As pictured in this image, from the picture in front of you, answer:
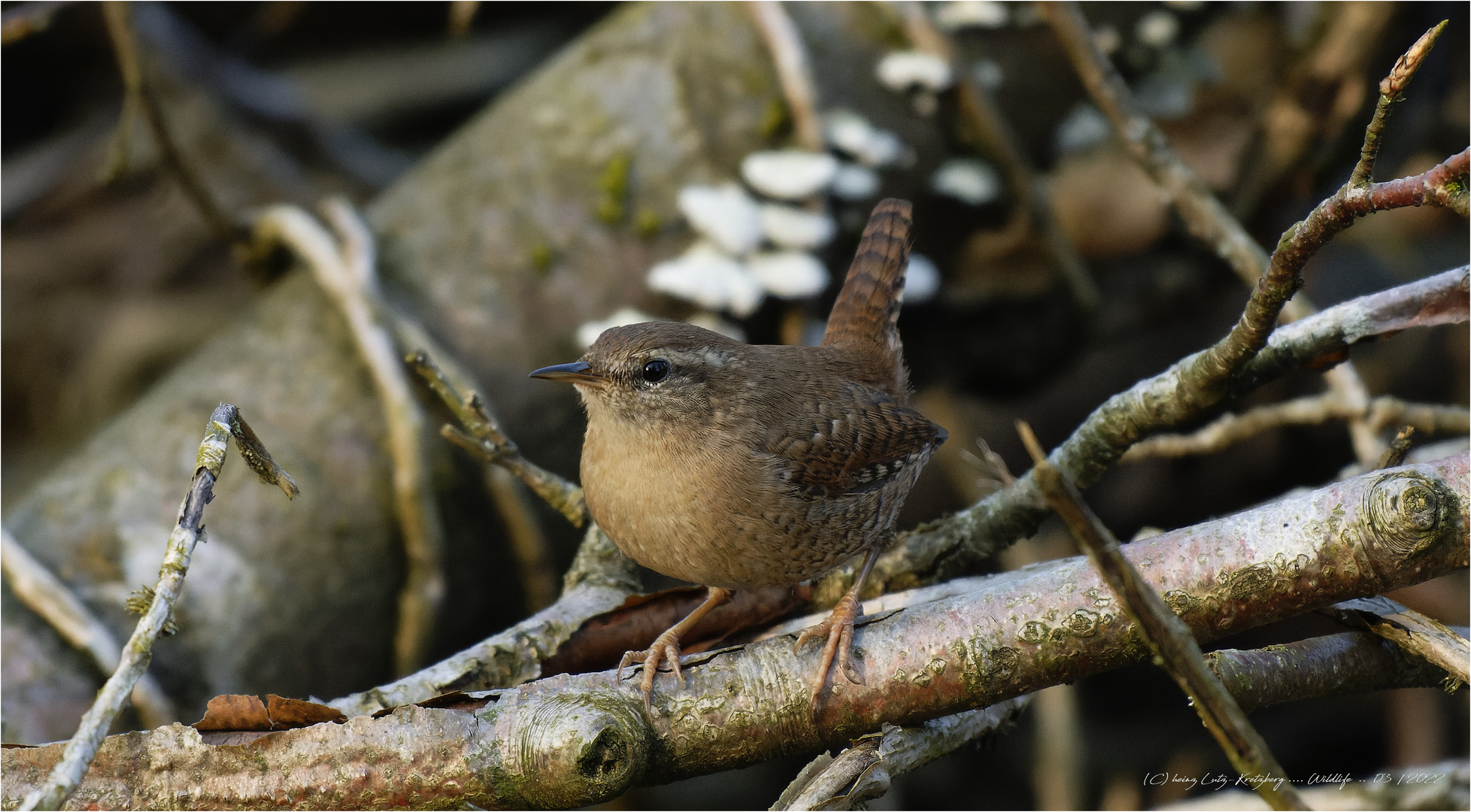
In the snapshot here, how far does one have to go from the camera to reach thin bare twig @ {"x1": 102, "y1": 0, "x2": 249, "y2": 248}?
3.27 m

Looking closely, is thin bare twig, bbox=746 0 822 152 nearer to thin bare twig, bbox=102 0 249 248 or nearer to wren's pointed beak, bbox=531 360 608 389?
wren's pointed beak, bbox=531 360 608 389

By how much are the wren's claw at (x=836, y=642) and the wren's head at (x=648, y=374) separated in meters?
0.60

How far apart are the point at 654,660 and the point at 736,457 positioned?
516 millimetres

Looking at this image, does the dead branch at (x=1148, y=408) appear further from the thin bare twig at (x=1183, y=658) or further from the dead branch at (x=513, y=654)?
the thin bare twig at (x=1183, y=658)

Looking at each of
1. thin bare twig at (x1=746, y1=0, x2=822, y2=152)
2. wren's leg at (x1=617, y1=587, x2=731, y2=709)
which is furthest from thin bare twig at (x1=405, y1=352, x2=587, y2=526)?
thin bare twig at (x1=746, y1=0, x2=822, y2=152)

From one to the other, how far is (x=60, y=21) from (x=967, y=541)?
182 inches

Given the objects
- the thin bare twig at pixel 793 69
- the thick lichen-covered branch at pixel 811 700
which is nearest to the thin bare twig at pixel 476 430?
the thick lichen-covered branch at pixel 811 700

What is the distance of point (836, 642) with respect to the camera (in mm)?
1848

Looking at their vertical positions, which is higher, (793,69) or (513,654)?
(793,69)

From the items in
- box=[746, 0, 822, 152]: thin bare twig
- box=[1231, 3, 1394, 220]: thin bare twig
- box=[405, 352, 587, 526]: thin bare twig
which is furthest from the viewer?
box=[1231, 3, 1394, 220]: thin bare twig

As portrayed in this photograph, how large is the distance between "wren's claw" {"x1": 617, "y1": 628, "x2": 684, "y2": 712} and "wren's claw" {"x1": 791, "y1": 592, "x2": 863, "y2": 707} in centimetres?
22

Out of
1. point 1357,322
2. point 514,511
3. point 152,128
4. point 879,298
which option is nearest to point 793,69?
point 879,298

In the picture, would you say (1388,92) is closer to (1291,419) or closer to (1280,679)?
(1280,679)

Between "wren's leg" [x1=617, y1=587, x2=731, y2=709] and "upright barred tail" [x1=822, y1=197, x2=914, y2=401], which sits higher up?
"upright barred tail" [x1=822, y1=197, x2=914, y2=401]
